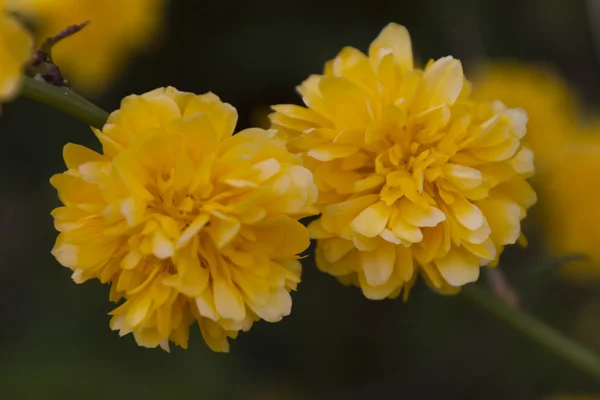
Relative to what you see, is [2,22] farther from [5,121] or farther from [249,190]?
[5,121]

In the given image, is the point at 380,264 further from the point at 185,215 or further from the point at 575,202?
the point at 575,202

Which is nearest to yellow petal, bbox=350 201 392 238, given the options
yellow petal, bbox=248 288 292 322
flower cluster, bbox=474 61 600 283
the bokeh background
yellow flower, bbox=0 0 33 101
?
yellow petal, bbox=248 288 292 322

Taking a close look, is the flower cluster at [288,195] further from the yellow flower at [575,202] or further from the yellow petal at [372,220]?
the yellow flower at [575,202]

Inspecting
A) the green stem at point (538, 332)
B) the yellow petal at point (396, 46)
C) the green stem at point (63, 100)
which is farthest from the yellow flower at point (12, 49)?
the green stem at point (538, 332)

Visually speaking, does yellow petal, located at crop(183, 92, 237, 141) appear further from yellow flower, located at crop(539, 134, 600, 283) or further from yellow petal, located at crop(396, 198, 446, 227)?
yellow flower, located at crop(539, 134, 600, 283)

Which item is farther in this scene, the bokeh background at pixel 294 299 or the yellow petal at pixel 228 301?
the bokeh background at pixel 294 299

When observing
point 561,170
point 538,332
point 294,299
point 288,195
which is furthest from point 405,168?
point 294,299
